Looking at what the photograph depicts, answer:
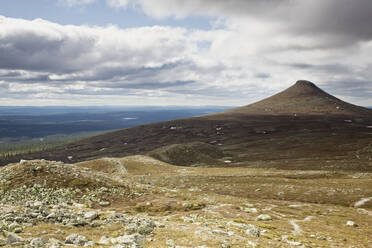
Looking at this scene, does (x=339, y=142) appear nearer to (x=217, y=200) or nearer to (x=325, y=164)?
(x=325, y=164)

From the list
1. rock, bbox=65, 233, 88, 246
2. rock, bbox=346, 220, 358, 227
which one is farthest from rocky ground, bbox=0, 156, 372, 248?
rock, bbox=346, 220, 358, 227

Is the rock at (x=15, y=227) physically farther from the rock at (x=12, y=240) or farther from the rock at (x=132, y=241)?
the rock at (x=132, y=241)

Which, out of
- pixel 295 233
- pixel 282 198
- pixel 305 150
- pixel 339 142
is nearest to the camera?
pixel 295 233

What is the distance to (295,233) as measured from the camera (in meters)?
20.8

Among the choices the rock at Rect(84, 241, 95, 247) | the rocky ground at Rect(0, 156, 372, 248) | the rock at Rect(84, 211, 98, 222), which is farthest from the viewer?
the rock at Rect(84, 211, 98, 222)

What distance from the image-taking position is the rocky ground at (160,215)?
640 inches

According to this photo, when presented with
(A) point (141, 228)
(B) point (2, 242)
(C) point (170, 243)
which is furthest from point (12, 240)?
(C) point (170, 243)

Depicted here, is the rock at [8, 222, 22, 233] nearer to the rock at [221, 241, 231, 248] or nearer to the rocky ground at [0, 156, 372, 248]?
the rocky ground at [0, 156, 372, 248]

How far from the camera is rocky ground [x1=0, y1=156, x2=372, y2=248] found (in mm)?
16261

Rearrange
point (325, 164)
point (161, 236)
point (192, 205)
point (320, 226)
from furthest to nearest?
point (325, 164), point (192, 205), point (320, 226), point (161, 236)

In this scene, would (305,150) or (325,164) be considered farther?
(305,150)

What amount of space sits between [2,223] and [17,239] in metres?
5.28

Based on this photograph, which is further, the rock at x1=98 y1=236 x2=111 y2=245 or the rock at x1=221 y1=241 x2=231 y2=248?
the rock at x1=98 y1=236 x2=111 y2=245

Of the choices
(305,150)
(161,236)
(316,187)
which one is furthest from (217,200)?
(305,150)
